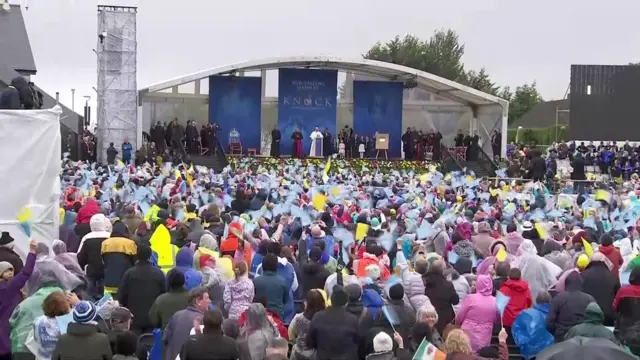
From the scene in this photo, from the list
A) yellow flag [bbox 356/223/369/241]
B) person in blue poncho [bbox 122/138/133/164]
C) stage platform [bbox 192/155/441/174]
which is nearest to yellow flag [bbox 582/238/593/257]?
yellow flag [bbox 356/223/369/241]

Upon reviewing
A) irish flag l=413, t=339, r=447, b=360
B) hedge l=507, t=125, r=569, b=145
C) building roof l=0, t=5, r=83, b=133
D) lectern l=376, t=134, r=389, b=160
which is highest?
building roof l=0, t=5, r=83, b=133

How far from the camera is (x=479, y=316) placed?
7.82m

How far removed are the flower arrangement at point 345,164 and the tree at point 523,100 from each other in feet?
153

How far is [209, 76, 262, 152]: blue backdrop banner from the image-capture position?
37062mm

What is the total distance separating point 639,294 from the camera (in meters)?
7.88

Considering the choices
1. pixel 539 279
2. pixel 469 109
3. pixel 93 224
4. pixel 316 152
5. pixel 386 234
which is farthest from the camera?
pixel 469 109

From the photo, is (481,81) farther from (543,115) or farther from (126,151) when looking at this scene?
(126,151)

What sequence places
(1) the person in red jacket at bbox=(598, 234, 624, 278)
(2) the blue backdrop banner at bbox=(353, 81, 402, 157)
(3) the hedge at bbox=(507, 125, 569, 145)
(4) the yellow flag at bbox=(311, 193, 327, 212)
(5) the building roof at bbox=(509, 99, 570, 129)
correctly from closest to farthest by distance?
1. (1) the person in red jacket at bbox=(598, 234, 624, 278)
2. (4) the yellow flag at bbox=(311, 193, 327, 212)
3. (2) the blue backdrop banner at bbox=(353, 81, 402, 157)
4. (3) the hedge at bbox=(507, 125, 569, 145)
5. (5) the building roof at bbox=(509, 99, 570, 129)

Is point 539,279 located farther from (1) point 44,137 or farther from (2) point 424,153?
(2) point 424,153

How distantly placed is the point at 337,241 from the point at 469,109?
30319 mm

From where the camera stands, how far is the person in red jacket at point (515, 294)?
27.0ft

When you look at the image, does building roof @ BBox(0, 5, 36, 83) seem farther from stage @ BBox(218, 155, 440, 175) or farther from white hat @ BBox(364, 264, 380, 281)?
white hat @ BBox(364, 264, 380, 281)

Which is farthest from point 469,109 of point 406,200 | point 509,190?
point 406,200

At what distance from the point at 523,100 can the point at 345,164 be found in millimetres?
52667
